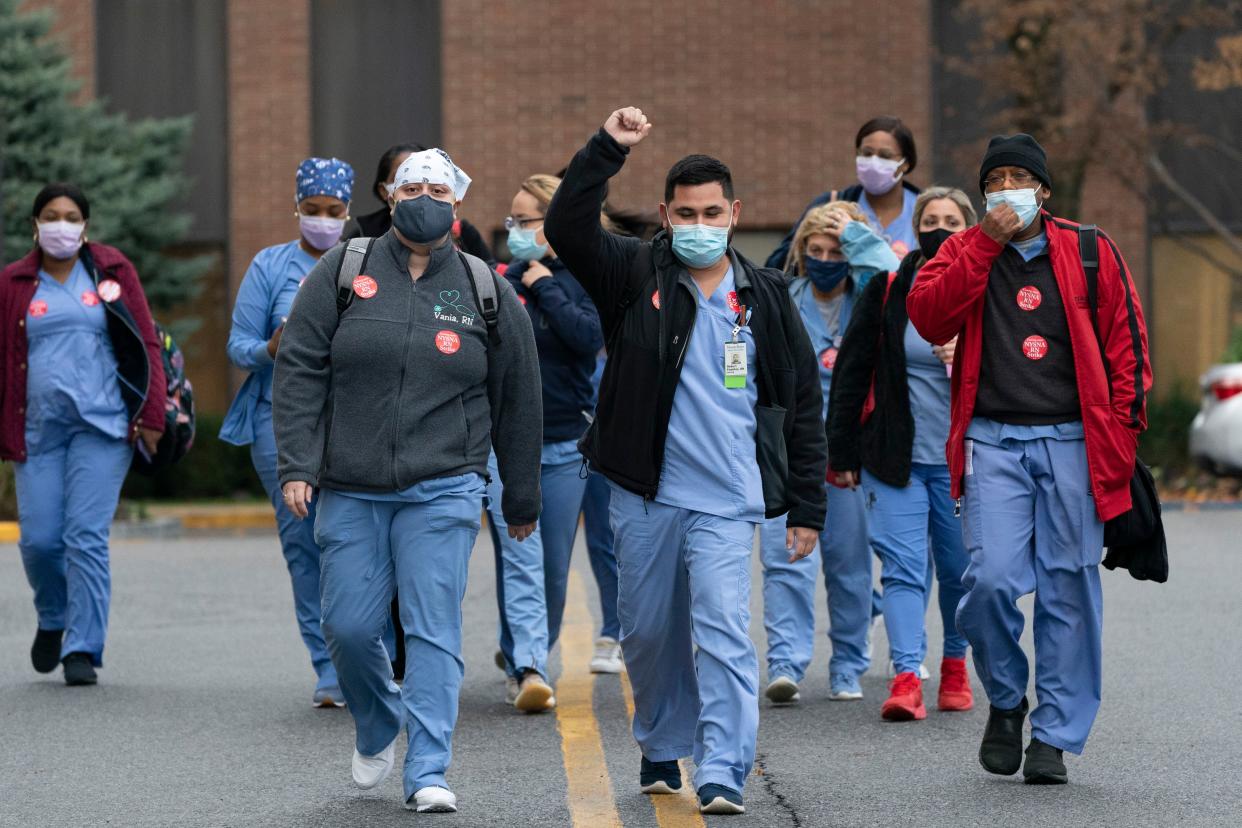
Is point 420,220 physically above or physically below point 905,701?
above

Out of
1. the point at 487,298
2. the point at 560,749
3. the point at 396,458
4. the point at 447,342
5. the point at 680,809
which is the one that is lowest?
the point at 560,749

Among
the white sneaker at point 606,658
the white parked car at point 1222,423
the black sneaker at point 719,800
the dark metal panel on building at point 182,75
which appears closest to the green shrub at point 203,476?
the dark metal panel on building at point 182,75

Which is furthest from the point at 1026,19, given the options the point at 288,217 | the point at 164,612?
the point at 164,612

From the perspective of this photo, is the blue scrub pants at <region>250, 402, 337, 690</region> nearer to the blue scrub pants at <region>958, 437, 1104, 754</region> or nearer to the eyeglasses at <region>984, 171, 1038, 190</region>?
the blue scrub pants at <region>958, 437, 1104, 754</region>

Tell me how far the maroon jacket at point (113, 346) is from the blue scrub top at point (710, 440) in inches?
145

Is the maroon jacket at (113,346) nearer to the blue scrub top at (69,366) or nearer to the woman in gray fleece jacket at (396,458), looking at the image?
the blue scrub top at (69,366)

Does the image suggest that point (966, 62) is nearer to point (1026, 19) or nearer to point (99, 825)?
point (1026, 19)

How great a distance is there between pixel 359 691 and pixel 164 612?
19.8 ft

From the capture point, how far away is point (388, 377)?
6.22 m

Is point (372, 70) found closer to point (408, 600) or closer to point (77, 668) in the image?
point (77, 668)

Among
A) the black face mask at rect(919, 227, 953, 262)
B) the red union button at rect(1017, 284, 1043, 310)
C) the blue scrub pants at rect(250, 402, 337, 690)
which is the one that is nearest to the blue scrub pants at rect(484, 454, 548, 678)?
the blue scrub pants at rect(250, 402, 337, 690)

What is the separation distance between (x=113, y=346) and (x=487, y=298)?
135 inches

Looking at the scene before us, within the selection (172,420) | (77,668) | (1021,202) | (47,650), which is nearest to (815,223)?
(1021,202)

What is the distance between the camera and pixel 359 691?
629cm
